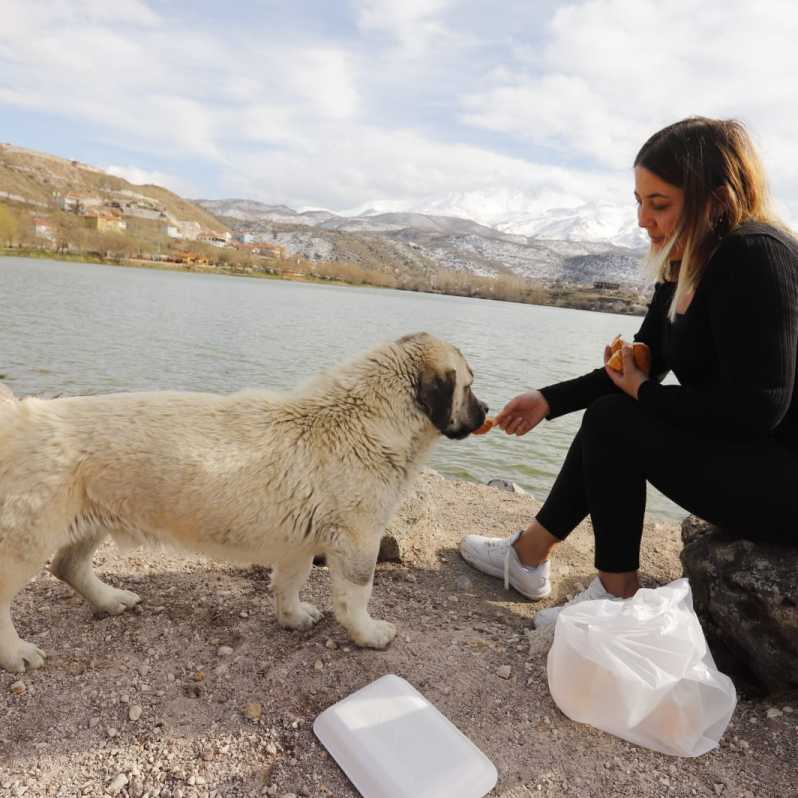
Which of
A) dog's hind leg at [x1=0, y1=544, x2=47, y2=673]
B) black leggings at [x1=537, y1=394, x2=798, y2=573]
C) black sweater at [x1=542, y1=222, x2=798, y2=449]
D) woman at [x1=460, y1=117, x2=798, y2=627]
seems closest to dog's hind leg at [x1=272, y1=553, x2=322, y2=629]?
dog's hind leg at [x1=0, y1=544, x2=47, y2=673]

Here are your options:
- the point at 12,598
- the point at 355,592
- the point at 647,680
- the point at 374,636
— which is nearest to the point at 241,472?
the point at 355,592

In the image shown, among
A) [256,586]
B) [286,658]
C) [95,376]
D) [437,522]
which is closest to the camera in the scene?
[286,658]

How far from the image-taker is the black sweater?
3.20 m

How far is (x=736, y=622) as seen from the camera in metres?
3.68

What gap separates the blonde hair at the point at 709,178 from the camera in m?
3.55

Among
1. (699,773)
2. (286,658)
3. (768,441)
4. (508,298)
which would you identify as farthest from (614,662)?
(508,298)

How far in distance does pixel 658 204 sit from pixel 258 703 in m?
3.95

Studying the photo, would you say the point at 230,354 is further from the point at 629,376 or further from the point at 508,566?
the point at 629,376

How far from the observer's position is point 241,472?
354cm

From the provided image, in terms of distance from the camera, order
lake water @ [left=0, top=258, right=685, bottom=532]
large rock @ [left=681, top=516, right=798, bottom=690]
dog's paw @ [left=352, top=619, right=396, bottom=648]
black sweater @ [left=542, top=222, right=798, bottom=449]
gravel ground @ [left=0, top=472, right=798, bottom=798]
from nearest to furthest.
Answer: gravel ground @ [left=0, top=472, right=798, bottom=798] < black sweater @ [left=542, top=222, right=798, bottom=449] < large rock @ [left=681, top=516, right=798, bottom=690] < dog's paw @ [left=352, top=619, right=396, bottom=648] < lake water @ [left=0, top=258, right=685, bottom=532]

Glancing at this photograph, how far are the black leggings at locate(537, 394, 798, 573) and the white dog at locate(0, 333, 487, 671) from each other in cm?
91

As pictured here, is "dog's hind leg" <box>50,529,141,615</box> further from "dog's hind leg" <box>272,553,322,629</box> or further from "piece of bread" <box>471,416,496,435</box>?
"piece of bread" <box>471,416,496,435</box>

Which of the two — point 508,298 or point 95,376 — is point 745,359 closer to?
point 95,376

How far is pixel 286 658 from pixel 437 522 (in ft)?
10.1
